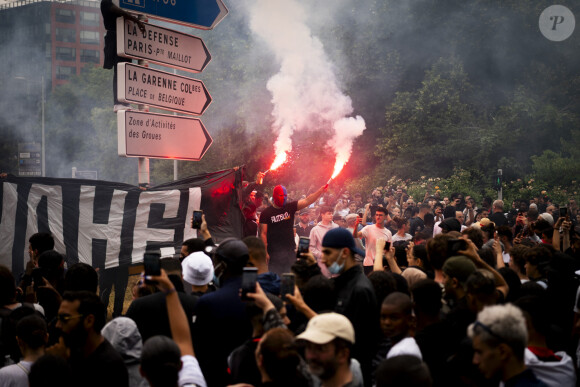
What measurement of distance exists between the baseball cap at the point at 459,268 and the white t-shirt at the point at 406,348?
908 millimetres

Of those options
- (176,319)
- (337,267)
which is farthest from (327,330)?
(337,267)

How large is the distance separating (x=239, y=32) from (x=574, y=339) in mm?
31169

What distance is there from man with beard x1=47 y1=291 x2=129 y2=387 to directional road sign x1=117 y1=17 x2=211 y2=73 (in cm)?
390

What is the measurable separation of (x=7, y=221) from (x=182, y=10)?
3508 mm

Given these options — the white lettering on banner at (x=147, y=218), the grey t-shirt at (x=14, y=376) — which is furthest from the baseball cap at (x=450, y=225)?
the grey t-shirt at (x=14, y=376)

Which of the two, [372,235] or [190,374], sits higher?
[372,235]

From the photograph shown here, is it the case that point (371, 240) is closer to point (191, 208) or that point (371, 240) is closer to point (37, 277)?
point (191, 208)

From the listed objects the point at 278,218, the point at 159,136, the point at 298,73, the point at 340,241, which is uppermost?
the point at 298,73

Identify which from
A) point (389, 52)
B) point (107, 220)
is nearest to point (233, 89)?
point (389, 52)

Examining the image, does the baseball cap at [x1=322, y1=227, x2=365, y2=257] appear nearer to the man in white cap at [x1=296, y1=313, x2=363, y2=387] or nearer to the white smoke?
the man in white cap at [x1=296, y1=313, x2=363, y2=387]

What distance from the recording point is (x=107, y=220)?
871cm

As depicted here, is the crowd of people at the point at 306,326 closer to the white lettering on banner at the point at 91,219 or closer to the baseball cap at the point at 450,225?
the baseball cap at the point at 450,225

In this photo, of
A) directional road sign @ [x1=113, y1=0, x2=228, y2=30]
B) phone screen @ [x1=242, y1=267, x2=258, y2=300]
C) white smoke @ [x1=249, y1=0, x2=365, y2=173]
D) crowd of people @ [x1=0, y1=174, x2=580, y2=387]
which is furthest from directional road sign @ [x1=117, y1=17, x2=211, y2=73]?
white smoke @ [x1=249, y1=0, x2=365, y2=173]

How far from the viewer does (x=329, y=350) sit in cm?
333
